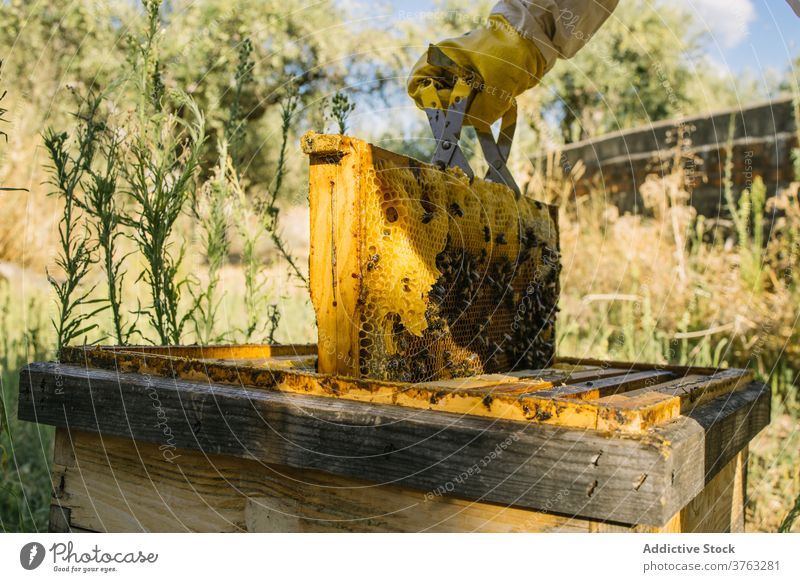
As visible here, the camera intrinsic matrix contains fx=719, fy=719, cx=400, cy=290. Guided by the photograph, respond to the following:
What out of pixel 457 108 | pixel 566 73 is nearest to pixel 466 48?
pixel 457 108

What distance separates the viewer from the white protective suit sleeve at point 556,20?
2.30m

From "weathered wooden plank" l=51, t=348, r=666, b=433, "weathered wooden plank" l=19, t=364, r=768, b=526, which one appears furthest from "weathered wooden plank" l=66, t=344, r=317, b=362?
"weathered wooden plank" l=19, t=364, r=768, b=526

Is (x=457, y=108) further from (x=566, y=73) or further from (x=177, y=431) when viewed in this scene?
(x=566, y=73)

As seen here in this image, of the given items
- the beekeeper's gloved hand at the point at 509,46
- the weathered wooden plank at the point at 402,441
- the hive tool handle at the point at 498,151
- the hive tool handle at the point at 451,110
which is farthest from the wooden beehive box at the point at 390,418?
the beekeeper's gloved hand at the point at 509,46

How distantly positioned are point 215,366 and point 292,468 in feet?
1.07

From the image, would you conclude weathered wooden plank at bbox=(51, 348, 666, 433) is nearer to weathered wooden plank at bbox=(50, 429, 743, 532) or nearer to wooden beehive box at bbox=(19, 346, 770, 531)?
wooden beehive box at bbox=(19, 346, 770, 531)

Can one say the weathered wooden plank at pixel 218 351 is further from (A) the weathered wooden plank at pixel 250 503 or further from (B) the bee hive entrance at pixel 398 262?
(B) the bee hive entrance at pixel 398 262

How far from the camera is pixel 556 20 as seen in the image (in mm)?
2340

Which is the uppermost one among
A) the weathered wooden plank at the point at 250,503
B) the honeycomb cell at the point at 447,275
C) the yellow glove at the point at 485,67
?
the yellow glove at the point at 485,67

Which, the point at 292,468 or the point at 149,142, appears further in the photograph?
the point at 149,142

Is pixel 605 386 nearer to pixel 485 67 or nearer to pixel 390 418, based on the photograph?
pixel 390 418

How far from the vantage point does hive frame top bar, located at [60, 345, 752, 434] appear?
4.53ft

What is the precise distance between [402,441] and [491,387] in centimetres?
27

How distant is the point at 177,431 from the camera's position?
167 cm
